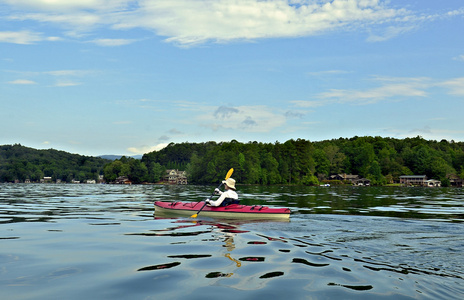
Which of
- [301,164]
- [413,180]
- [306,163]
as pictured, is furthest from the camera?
[301,164]

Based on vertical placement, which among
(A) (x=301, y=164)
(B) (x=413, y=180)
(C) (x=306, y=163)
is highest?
(C) (x=306, y=163)

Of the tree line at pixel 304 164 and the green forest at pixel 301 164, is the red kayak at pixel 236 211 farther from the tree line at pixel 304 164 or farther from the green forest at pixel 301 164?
the tree line at pixel 304 164

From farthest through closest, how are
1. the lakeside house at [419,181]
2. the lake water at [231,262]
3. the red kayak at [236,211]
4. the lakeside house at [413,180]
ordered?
the lakeside house at [413,180]
the lakeside house at [419,181]
the red kayak at [236,211]
the lake water at [231,262]

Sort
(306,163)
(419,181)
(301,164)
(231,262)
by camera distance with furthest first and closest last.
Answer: (301,164) < (306,163) < (419,181) < (231,262)

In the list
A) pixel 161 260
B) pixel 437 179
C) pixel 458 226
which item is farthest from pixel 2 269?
pixel 437 179

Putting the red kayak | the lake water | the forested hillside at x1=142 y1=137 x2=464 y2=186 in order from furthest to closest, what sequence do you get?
1. the forested hillside at x1=142 y1=137 x2=464 y2=186
2. the red kayak
3. the lake water

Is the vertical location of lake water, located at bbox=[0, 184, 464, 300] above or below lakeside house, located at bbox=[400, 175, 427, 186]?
below

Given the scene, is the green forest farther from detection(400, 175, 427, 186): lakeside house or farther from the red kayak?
the red kayak

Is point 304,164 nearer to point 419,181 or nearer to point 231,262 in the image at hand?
point 419,181

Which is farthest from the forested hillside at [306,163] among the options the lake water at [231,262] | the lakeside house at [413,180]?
the lake water at [231,262]

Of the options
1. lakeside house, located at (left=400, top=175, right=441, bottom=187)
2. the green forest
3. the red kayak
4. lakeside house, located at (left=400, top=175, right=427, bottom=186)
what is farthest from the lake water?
lakeside house, located at (left=400, top=175, right=441, bottom=187)

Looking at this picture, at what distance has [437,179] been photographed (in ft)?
516

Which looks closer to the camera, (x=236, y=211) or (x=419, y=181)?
(x=236, y=211)

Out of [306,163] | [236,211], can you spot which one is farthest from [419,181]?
[236,211]
